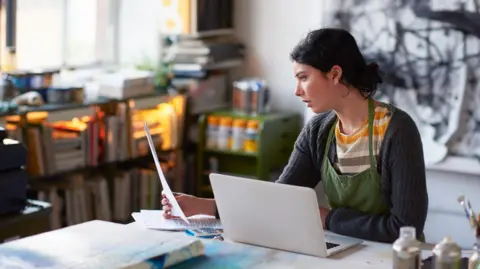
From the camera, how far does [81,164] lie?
4.23 m

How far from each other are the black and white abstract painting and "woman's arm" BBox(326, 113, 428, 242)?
5.77ft

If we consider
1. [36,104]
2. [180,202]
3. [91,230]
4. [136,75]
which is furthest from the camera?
[136,75]

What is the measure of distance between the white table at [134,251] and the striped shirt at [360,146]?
1.02 ft

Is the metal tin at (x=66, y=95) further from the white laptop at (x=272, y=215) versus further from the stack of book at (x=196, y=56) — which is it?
the white laptop at (x=272, y=215)

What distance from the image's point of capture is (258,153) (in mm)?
4648

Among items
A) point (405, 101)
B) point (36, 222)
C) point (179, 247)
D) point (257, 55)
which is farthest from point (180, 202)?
point (257, 55)

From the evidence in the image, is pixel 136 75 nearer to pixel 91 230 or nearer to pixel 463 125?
pixel 463 125

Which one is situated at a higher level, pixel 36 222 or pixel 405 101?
pixel 405 101

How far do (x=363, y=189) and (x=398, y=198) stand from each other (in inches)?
5.7

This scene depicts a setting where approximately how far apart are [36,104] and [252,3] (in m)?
1.62

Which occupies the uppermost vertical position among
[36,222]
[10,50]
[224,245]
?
[10,50]

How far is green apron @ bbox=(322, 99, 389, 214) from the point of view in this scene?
8.19ft

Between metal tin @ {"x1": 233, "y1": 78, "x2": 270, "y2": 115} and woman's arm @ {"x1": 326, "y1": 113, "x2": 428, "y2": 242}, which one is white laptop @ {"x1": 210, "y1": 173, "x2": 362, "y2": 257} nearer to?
woman's arm @ {"x1": 326, "y1": 113, "x2": 428, "y2": 242}

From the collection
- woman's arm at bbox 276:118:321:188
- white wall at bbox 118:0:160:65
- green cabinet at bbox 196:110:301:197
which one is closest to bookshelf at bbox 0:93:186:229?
green cabinet at bbox 196:110:301:197
